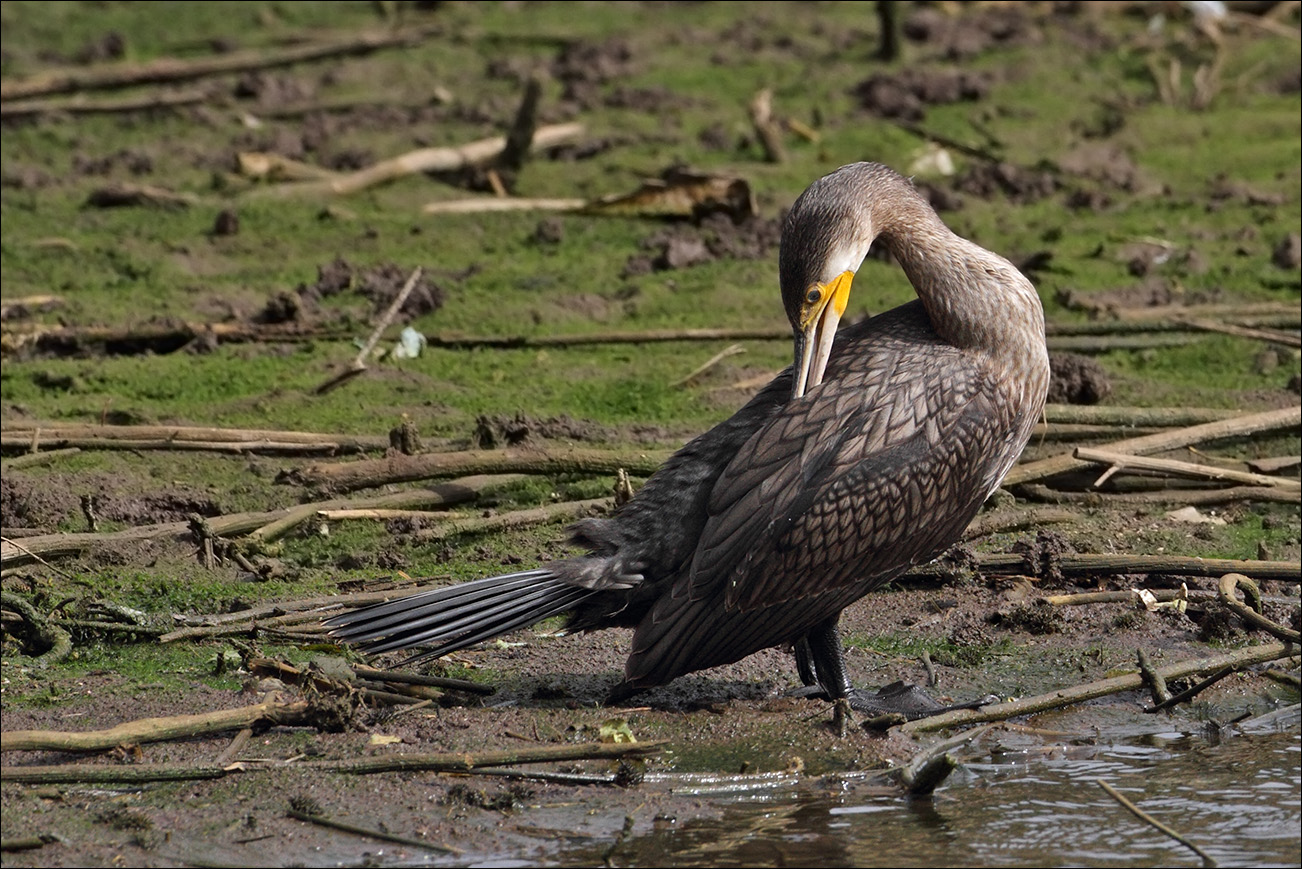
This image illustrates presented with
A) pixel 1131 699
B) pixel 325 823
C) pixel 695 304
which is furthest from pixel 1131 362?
pixel 325 823

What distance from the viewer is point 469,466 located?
6609 millimetres

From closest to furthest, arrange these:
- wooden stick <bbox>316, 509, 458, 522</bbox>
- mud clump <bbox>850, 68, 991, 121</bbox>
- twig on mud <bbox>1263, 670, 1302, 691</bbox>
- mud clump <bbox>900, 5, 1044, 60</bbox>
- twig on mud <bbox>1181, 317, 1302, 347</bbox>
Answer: twig on mud <bbox>1263, 670, 1302, 691</bbox>
wooden stick <bbox>316, 509, 458, 522</bbox>
twig on mud <bbox>1181, 317, 1302, 347</bbox>
mud clump <bbox>850, 68, 991, 121</bbox>
mud clump <bbox>900, 5, 1044, 60</bbox>

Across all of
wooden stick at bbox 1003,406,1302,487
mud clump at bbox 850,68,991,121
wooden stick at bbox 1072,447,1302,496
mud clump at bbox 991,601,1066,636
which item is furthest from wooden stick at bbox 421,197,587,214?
mud clump at bbox 991,601,1066,636

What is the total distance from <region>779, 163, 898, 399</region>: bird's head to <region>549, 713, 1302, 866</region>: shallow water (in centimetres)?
125

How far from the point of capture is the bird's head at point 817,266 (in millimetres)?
5203

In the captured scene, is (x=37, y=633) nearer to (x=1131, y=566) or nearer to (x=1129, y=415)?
(x=1131, y=566)

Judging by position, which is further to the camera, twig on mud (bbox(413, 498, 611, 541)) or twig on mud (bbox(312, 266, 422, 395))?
twig on mud (bbox(312, 266, 422, 395))

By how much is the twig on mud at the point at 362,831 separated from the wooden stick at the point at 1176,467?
333 centimetres

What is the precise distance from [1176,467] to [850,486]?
2177 mm

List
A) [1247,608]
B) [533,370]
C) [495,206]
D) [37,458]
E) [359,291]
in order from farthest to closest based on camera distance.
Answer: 1. [495,206]
2. [359,291]
3. [533,370]
4. [37,458]
5. [1247,608]

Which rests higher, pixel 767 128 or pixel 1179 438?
pixel 767 128

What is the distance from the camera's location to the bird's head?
520 cm

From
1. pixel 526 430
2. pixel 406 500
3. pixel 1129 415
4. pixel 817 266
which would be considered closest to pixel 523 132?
pixel 526 430

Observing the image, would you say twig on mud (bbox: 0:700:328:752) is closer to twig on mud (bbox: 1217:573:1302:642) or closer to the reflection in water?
the reflection in water
